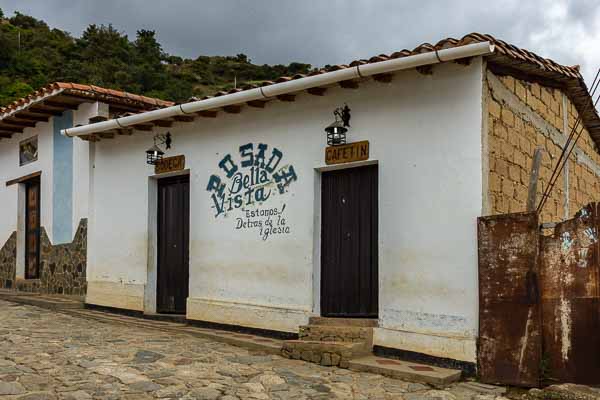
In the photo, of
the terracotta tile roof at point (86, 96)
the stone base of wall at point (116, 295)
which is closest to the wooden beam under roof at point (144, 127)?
the terracotta tile roof at point (86, 96)

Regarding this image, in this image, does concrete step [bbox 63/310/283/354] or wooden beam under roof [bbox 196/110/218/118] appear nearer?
concrete step [bbox 63/310/283/354]

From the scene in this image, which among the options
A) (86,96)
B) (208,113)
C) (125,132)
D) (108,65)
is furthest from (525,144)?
(108,65)

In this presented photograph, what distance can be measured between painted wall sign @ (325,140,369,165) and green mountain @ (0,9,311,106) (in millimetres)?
22212

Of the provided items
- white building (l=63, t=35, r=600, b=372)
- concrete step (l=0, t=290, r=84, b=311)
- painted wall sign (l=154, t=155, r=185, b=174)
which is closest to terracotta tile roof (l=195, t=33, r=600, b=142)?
white building (l=63, t=35, r=600, b=372)

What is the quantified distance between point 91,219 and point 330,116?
527 cm

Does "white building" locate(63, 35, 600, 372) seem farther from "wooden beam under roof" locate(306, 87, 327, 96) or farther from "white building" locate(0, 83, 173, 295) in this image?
"white building" locate(0, 83, 173, 295)

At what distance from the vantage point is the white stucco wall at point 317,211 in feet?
19.2

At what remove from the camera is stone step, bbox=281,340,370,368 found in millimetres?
6086

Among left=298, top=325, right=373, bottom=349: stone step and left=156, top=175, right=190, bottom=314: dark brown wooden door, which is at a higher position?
left=156, top=175, right=190, bottom=314: dark brown wooden door

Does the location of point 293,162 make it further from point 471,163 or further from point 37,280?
point 37,280

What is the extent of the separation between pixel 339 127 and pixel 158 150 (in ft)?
11.3

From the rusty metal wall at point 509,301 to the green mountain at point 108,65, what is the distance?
2436 centimetres

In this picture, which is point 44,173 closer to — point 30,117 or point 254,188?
point 30,117

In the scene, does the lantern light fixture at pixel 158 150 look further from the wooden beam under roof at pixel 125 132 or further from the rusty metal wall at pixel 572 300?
the rusty metal wall at pixel 572 300
